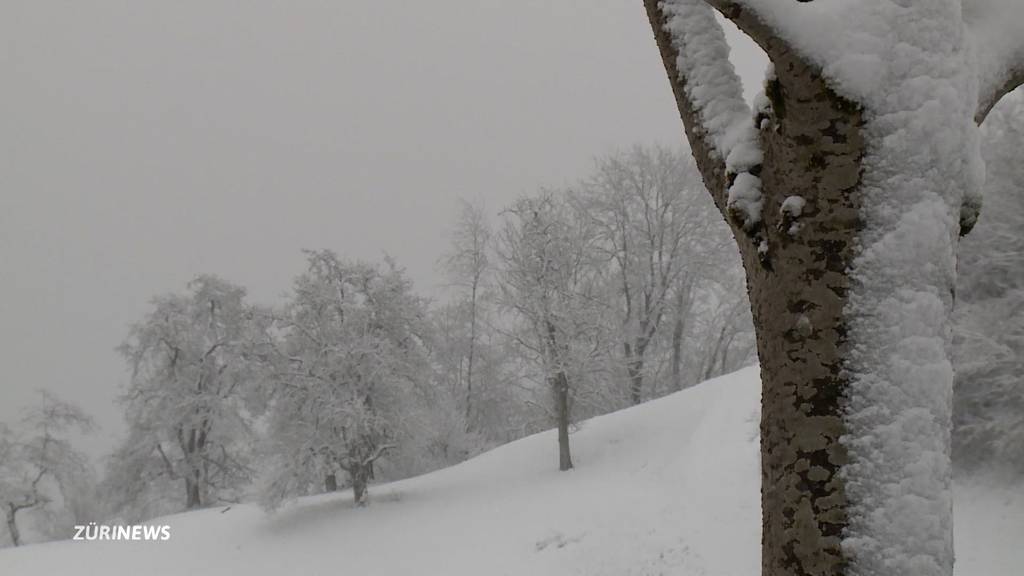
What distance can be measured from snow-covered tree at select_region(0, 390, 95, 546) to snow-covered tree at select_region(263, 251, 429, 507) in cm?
1273

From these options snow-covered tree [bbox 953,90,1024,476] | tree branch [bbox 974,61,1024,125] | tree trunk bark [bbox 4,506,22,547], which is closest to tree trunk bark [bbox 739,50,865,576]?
tree branch [bbox 974,61,1024,125]

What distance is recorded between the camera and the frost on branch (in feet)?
7.35

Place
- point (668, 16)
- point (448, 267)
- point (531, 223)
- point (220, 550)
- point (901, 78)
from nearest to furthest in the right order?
point (901, 78), point (668, 16), point (220, 550), point (531, 223), point (448, 267)

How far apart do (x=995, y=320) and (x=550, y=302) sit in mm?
11764

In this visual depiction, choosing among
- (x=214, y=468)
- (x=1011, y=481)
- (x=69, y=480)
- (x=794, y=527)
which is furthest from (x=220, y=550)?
(x=794, y=527)

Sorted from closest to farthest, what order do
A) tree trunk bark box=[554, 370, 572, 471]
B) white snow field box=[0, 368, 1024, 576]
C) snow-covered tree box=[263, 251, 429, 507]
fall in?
white snow field box=[0, 368, 1024, 576] < snow-covered tree box=[263, 251, 429, 507] < tree trunk bark box=[554, 370, 572, 471]

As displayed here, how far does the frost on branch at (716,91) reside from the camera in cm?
224

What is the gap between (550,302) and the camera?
1994 cm

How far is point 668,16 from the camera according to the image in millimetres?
2447

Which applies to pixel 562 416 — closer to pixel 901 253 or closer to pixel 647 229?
pixel 647 229

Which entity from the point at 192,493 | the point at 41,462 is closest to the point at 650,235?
the point at 192,493

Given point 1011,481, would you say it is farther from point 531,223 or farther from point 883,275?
point 531,223

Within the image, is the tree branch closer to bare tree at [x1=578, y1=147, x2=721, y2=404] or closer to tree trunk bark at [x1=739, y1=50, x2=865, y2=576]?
tree trunk bark at [x1=739, y1=50, x2=865, y2=576]

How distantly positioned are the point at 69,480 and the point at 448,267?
57.7ft
